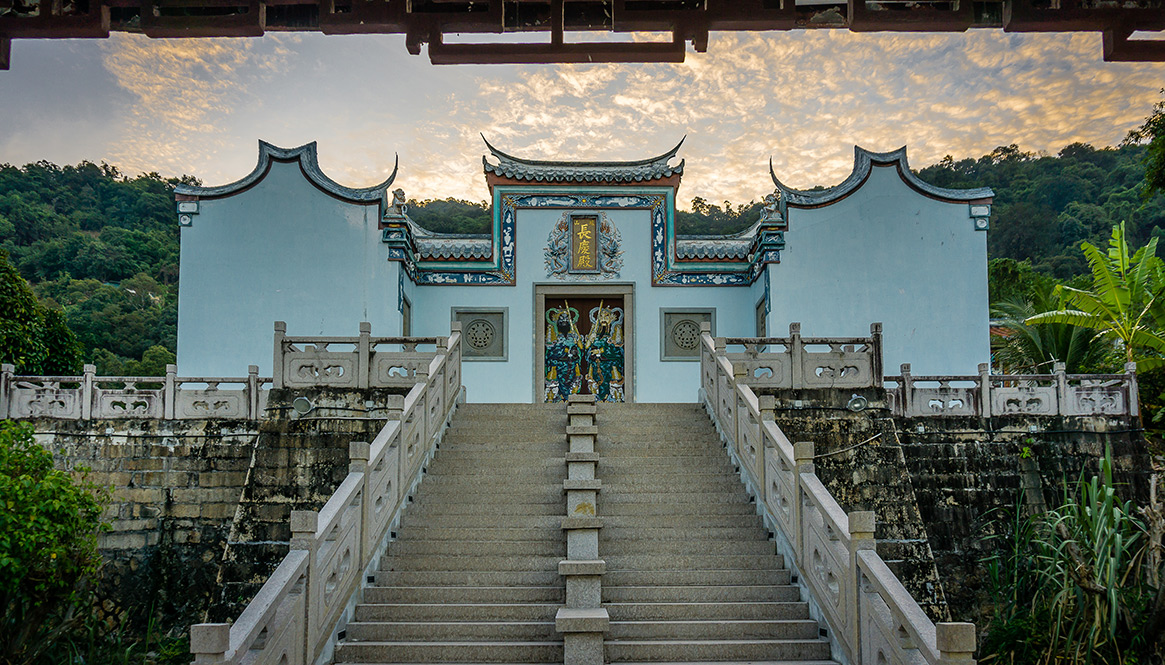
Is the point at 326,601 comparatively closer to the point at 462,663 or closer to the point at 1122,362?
the point at 462,663

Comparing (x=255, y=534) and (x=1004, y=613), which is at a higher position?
(x=255, y=534)

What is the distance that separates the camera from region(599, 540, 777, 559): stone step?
731cm

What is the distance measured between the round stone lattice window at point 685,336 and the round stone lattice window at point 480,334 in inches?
124

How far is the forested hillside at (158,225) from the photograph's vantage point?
87.3 feet

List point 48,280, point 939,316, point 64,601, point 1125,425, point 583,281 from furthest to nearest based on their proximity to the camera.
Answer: point 48,280, point 583,281, point 939,316, point 1125,425, point 64,601

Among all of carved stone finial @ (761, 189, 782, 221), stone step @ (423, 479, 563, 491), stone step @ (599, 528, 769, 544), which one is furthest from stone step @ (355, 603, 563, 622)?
carved stone finial @ (761, 189, 782, 221)

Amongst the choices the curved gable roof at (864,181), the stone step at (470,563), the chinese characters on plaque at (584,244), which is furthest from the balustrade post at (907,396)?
the chinese characters on plaque at (584,244)

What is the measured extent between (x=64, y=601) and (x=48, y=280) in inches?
1003

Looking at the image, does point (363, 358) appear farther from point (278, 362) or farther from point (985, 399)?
point (985, 399)

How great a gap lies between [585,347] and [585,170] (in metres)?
3.14

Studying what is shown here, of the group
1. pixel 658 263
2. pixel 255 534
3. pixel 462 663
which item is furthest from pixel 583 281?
pixel 462 663

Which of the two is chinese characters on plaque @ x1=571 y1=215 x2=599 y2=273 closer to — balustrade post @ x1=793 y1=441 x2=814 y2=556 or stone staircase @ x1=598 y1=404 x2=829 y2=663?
stone staircase @ x1=598 y1=404 x2=829 y2=663

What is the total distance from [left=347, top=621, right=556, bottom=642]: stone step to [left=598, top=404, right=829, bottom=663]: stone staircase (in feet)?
1.53

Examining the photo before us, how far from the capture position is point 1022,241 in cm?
3372
